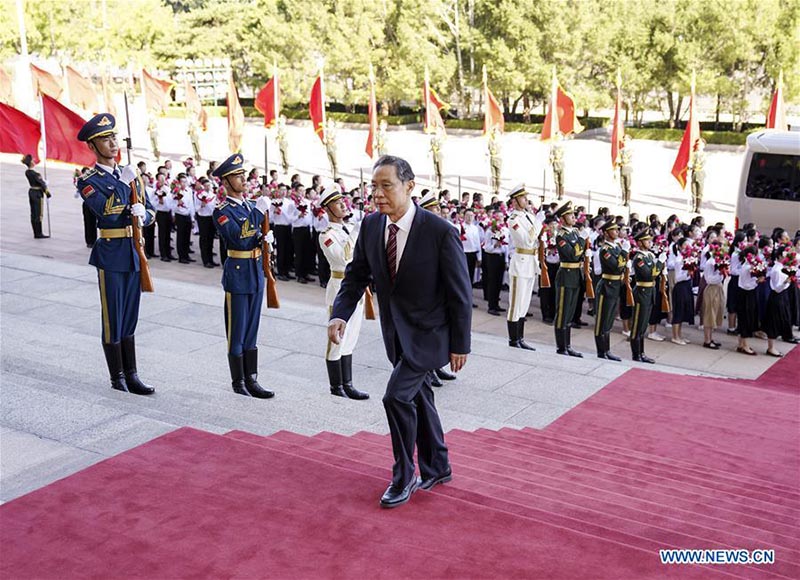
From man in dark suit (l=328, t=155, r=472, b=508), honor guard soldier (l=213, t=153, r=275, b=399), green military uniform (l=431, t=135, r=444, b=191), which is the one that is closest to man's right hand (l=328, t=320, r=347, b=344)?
man in dark suit (l=328, t=155, r=472, b=508)

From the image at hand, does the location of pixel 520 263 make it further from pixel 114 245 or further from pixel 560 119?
pixel 560 119

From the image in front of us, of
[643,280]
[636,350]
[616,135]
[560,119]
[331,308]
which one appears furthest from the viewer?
[560,119]

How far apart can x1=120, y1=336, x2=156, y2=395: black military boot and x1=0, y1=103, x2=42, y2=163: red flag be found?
8.25ft

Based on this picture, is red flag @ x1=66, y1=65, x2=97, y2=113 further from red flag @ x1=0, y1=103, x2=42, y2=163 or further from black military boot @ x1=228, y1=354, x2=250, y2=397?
black military boot @ x1=228, y1=354, x2=250, y2=397

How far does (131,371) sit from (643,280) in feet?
20.0

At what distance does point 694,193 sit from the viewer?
21.0m

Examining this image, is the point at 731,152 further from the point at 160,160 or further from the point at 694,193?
the point at 160,160

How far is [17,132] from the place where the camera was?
26.9 feet

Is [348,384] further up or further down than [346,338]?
further down

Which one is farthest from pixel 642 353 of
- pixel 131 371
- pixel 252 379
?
pixel 131 371

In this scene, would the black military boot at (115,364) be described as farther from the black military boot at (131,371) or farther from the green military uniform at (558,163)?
the green military uniform at (558,163)

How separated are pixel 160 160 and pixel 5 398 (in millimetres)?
26978

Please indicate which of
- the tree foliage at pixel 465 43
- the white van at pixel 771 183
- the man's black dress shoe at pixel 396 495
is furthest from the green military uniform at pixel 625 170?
the man's black dress shoe at pixel 396 495

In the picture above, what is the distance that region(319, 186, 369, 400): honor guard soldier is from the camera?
7.09 m
